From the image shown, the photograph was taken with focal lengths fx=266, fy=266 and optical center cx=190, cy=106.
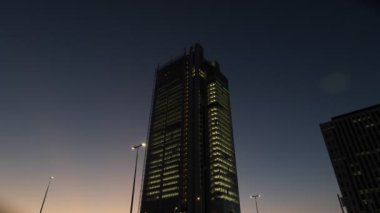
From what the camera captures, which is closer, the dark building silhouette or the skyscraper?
the dark building silhouette

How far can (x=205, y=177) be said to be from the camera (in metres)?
181

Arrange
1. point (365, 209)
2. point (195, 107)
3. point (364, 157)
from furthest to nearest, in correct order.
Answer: point (195, 107) < point (364, 157) < point (365, 209)

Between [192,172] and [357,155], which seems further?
Result: [192,172]

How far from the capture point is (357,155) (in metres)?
119

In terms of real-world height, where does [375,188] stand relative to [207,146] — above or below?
below

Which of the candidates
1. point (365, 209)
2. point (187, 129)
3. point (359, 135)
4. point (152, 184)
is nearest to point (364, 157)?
point (359, 135)

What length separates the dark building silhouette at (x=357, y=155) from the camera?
358ft

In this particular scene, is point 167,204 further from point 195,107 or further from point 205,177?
point 195,107

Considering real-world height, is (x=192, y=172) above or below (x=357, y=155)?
above

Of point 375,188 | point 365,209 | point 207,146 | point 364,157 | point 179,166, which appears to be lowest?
point 365,209

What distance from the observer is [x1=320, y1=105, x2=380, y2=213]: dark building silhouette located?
358 ft

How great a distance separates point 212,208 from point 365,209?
84351 mm

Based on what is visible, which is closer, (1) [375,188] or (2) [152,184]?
(1) [375,188]

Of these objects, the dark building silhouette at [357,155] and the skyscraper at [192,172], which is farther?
the skyscraper at [192,172]
